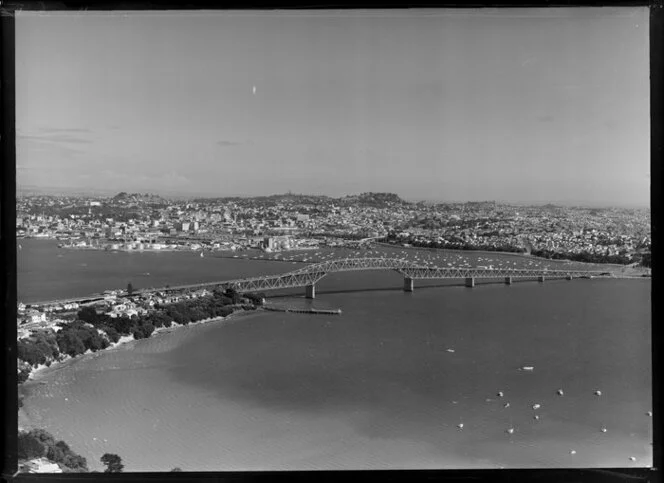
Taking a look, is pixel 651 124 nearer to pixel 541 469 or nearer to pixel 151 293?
pixel 541 469

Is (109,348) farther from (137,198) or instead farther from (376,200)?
(376,200)

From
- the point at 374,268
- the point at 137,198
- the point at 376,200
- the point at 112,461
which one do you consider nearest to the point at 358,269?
the point at 374,268

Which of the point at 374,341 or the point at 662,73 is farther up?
the point at 662,73

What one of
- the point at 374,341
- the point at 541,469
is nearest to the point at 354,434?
the point at 374,341

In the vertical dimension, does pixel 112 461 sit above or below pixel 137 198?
below

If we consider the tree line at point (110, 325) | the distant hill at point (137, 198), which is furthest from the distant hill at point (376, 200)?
the distant hill at point (137, 198)

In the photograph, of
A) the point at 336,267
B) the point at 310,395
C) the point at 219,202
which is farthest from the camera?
the point at 336,267

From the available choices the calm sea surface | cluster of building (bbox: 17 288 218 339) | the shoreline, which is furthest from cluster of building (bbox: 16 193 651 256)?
the shoreline

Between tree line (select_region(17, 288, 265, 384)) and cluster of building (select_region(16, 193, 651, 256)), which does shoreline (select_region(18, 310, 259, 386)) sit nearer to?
tree line (select_region(17, 288, 265, 384))
